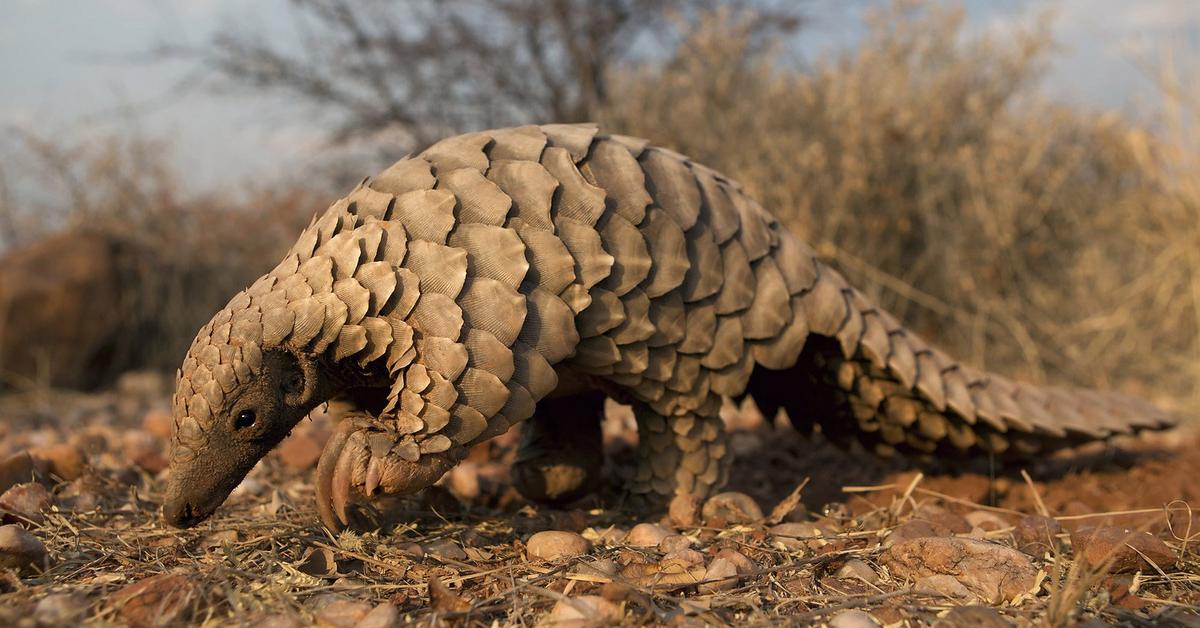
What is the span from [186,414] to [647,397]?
3.94 feet

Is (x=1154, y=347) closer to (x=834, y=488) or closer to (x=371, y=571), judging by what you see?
(x=834, y=488)

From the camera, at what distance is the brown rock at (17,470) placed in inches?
98.2

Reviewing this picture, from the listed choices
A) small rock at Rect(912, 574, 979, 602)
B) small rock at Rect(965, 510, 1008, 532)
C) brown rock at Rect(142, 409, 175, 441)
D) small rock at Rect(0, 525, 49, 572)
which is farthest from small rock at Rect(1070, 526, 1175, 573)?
brown rock at Rect(142, 409, 175, 441)

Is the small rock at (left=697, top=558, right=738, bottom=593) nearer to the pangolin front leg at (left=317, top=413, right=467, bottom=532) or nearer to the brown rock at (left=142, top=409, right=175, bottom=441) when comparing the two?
the pangolin front leg at (left=317, top=413, right=467, bottom=532)


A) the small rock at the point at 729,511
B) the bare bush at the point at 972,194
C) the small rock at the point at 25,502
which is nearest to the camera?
the small rock at the point at 25,502

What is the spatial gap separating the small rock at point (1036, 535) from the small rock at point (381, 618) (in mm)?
1558

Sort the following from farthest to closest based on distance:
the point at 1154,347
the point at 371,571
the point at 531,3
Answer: the point at 531,3, the point at 1154,347, the point at 371,571

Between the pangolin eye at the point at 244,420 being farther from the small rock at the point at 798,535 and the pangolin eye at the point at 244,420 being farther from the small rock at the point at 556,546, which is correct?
the small rock at the point at 798,535

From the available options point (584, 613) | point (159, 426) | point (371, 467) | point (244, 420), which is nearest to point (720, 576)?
point (584, 613)

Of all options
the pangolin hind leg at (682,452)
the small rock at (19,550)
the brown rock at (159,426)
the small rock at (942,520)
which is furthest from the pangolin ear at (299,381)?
the brown rock at (159,426)

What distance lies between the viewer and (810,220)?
16.9 feet

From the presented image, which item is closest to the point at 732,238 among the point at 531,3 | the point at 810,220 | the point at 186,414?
the point at 186,414

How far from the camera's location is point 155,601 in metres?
1.60

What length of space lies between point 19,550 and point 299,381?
2.21 feet
